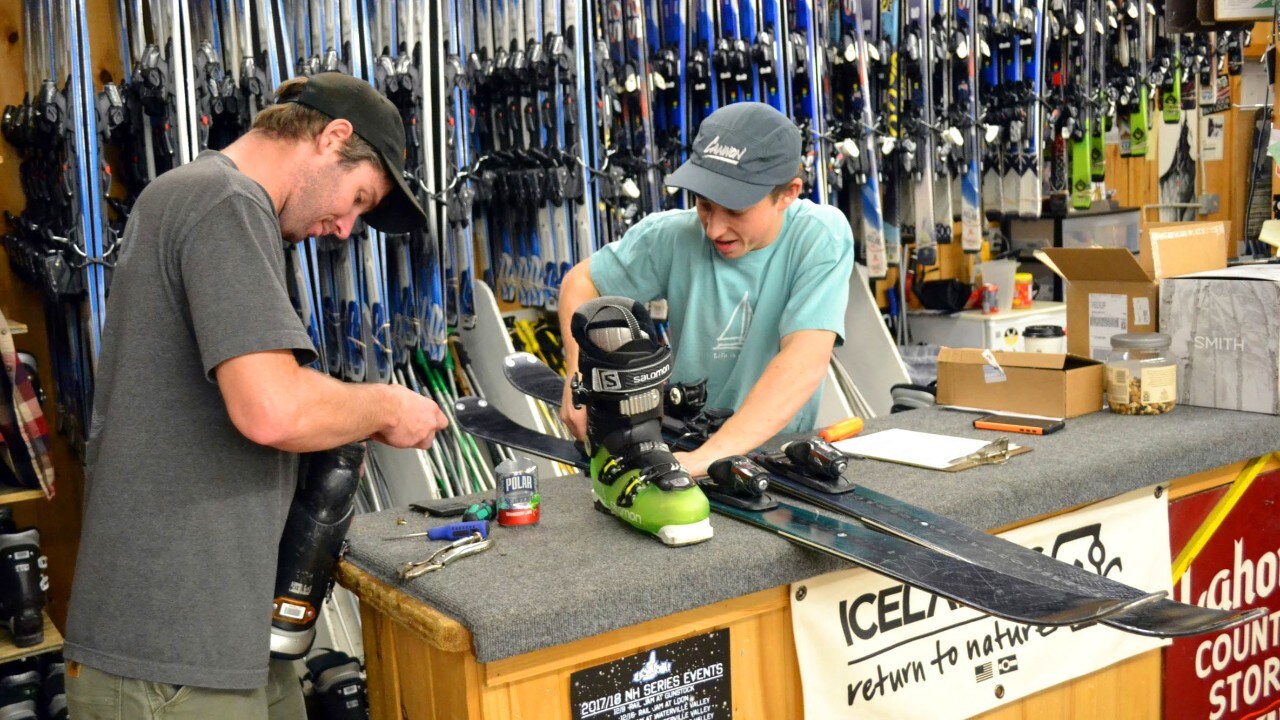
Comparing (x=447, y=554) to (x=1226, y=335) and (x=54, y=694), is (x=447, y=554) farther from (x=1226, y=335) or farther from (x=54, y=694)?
(x=54, y=694)

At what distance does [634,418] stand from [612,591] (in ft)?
1.05

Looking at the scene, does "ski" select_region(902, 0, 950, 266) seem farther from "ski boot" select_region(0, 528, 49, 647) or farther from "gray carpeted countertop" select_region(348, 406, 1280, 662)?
"ski boot" select_region(0, 528, 49, 647)

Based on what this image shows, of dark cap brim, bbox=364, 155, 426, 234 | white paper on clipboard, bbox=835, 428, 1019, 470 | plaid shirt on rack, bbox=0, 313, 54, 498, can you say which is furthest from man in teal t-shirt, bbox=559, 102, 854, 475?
plaid shirt on rack, bbox=0, 313, 54, 498

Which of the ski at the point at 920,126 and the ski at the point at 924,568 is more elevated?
the ski at the point at 920,126

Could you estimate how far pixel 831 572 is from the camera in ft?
5.85

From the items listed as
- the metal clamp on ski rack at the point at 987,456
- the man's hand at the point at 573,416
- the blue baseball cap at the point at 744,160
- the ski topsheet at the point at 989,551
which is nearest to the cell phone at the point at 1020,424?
the metal clamp on ski rack at the point at 987,456

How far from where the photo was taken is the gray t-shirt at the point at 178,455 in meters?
1.44

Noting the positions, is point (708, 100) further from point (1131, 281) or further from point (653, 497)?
point (653, 497)

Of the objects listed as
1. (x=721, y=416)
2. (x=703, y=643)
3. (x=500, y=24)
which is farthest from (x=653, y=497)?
(x=500, y=24)

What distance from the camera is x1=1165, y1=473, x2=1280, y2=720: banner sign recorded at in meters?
2.31

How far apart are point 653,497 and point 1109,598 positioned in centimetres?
64

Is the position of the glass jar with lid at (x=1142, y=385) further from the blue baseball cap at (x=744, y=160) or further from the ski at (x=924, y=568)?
the ski at (x=924, y=568)

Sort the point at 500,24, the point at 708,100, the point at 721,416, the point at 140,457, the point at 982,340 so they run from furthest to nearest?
the point at 982,340
the point at 708,100
the point at 500,24
the point at 721,416
the point at 140,457

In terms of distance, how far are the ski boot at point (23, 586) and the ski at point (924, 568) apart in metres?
2.05
